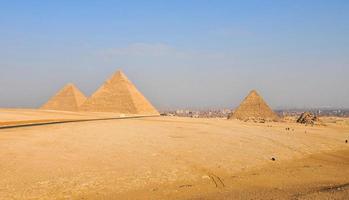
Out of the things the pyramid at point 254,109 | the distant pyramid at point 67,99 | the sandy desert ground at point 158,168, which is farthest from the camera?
the distant pyramid at point 67,99

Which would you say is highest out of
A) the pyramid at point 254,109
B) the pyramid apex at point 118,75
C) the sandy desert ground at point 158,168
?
the pyramid apex at point 118,75

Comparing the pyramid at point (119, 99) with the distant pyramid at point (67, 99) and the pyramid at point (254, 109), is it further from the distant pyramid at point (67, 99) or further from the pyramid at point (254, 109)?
the pyramid at point (254, 109)

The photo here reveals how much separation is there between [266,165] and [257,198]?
14.1ft

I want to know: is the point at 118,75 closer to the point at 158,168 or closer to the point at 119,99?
the point at 119,99

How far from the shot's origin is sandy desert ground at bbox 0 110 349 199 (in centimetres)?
784

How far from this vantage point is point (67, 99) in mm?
58375

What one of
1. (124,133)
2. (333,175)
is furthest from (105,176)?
(124,133)

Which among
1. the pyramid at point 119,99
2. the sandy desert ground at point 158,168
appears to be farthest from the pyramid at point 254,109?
the sandy desert ground at point 158,168

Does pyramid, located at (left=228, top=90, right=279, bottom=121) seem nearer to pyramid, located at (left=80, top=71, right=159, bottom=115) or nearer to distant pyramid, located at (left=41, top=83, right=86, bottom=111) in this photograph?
pyramid, located at (left=80, top=71, right=159, bottom=115)

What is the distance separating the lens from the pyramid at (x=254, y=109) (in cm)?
4403

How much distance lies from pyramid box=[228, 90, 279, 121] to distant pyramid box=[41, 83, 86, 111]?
2257cm

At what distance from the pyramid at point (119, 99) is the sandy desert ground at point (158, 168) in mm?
34782

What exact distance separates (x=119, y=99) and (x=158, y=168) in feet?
138

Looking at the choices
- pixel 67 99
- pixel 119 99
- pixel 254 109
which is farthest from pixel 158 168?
pixel 67 99
